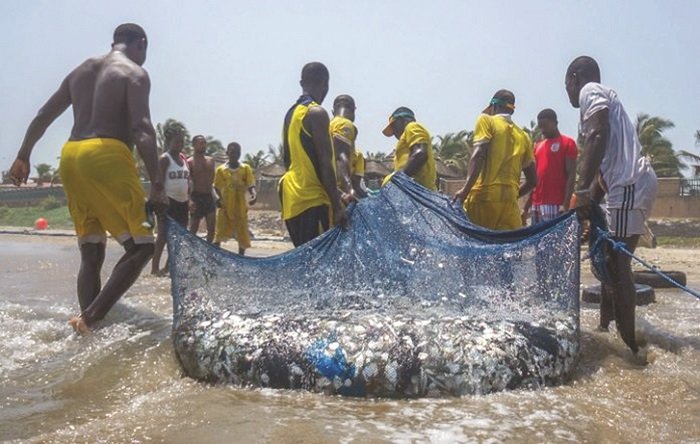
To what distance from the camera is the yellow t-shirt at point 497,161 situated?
5.64m

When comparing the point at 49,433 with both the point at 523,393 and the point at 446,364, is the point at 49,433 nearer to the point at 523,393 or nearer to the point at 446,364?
the point at 446,364

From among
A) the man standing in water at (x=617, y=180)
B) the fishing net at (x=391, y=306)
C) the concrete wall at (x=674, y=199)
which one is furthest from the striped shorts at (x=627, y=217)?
the concrete wall at (x=674, y=199)

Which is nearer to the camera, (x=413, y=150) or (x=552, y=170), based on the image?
(x=413, y=150)

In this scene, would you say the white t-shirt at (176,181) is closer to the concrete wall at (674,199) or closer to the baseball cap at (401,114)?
the baseball cap at (401,114)

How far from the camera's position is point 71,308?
5.51 m

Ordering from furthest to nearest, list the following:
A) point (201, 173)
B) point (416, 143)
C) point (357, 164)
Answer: point (201, 173) < point (357, 164) < point (416, 143)

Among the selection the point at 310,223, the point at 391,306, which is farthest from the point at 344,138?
the point at 391,306

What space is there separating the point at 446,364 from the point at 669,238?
23577 mm

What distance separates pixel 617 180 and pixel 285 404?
7.54 feet

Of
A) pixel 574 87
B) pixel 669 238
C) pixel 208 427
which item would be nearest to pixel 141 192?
pixel 208 427

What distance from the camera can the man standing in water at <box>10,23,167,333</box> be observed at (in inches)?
170

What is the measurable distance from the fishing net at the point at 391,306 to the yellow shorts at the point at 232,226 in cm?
467

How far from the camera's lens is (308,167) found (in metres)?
4.84

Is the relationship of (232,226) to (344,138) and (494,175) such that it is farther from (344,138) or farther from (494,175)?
(494,175)
